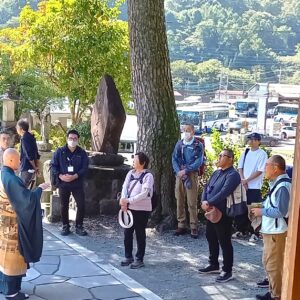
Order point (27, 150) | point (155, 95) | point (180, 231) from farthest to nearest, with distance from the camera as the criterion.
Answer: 1. point (27, 150)
2. point (155, 95)
3. point (180, 231)

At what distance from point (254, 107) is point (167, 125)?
1585 inches

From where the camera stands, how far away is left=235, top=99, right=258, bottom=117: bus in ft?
Result: 156

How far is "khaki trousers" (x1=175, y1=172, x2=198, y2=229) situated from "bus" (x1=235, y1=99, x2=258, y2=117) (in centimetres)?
3988

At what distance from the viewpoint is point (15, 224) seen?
5398 mm

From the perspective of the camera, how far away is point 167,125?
8992 millimetres

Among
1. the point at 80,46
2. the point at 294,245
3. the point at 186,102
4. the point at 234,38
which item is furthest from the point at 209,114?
the point at 294,245

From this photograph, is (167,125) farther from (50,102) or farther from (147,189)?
(50,102)

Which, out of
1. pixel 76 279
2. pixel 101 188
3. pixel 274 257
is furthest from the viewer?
pixel 101 188

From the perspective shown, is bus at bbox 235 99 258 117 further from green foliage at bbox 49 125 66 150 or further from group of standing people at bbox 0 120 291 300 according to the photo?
group of standing people at bbox 0 120 291 300

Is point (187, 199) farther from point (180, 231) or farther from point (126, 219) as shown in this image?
point (126, 219)

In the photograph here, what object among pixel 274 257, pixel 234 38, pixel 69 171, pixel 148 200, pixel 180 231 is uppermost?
pixel 234 38

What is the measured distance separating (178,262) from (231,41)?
40651 millimetres

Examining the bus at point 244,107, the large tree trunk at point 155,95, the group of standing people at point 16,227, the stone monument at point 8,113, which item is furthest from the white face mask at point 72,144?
the bus at point 244,107

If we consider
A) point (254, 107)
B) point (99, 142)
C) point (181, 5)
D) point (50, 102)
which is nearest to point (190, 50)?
point (181, 5)
